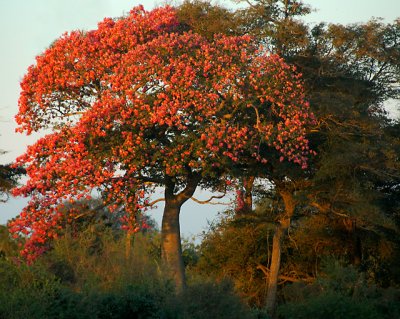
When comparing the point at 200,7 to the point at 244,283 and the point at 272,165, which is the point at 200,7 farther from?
the point at 244,283

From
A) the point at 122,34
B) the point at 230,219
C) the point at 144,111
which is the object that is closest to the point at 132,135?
the point at 144,111

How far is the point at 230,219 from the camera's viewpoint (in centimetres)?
3584

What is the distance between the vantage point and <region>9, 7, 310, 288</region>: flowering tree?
24891 millimetres

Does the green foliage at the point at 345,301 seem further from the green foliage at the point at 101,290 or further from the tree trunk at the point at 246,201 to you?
the tree trunk at the point at 246,201

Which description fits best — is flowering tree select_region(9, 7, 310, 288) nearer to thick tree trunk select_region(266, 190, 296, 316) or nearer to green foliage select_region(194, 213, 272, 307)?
thick tree trunk select_region(266, 190, 296, 316)

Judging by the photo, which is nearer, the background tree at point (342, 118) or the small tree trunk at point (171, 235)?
the small tree trunk at point (171, 235)

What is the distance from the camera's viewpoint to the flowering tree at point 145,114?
2489cm

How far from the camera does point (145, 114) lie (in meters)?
25.0

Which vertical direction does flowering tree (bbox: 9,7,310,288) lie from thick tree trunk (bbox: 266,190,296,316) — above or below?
above

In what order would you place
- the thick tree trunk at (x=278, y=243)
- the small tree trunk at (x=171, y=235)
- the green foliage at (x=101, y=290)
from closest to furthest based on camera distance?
the green foliage at (x=101, y=290) < the small tree trunk at (x=171, y=235) < the thick tree trunk at (x=278, y=243)

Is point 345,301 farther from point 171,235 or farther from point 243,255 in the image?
point 243,255

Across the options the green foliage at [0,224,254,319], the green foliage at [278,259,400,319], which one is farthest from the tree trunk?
the green foliage at [0,224,254,319]

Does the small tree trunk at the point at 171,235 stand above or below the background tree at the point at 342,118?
below

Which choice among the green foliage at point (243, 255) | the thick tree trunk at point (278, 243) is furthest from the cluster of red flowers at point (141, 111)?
the green foliage at point (243, 255)
